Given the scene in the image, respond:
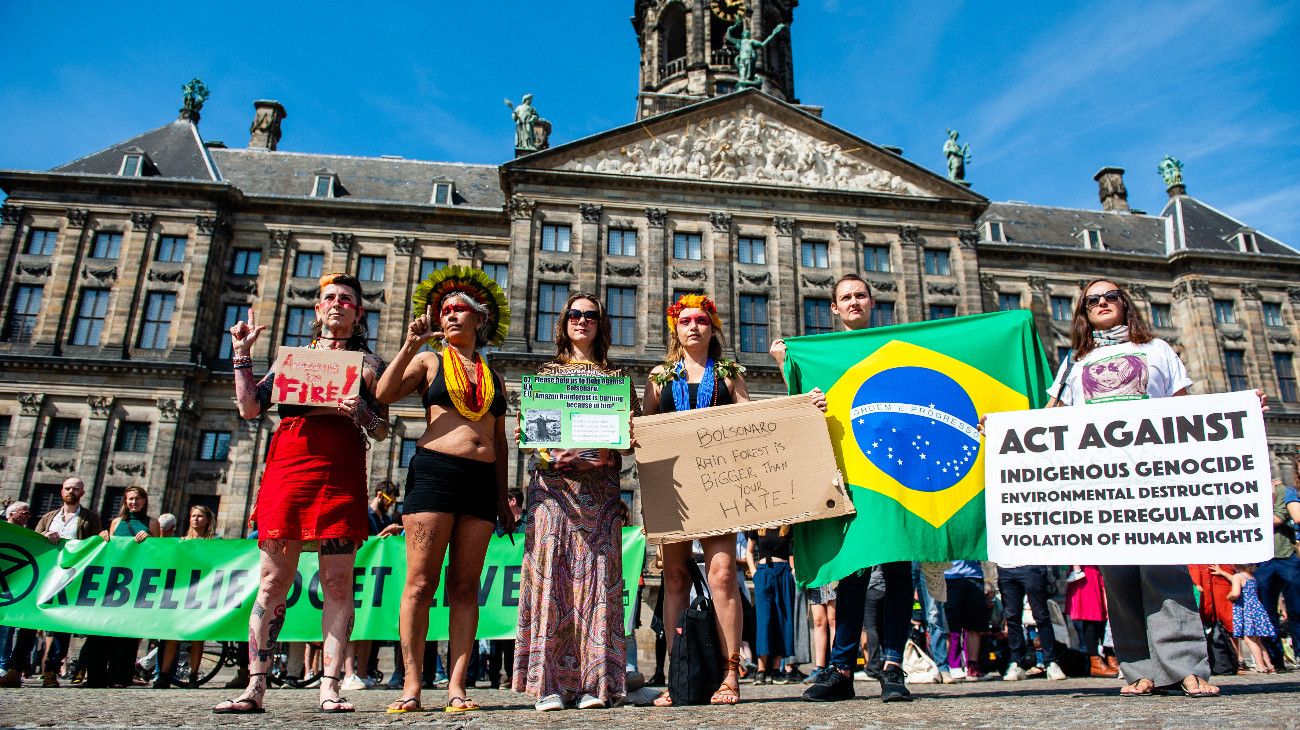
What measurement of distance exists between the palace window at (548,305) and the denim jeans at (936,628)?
18.5m

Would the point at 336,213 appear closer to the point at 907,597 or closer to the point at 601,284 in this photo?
the point at 601,284

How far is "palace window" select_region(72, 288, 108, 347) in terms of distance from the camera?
27312mm

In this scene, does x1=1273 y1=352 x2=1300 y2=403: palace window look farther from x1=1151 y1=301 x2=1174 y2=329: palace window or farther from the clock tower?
the clock tower

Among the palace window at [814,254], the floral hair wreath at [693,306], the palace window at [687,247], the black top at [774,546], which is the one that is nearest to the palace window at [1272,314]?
the palace window at [814,254]

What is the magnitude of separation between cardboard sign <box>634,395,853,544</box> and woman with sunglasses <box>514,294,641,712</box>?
0.30 meters

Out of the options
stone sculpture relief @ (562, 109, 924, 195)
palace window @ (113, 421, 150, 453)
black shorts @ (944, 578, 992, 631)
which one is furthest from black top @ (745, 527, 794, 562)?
palace window @ (113, 421, 150, 453)

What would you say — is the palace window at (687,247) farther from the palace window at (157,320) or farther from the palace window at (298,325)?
the palace window at (157,320)

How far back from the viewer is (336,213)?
29.8 metres

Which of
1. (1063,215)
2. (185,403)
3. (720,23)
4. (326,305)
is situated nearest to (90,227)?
(185,403)

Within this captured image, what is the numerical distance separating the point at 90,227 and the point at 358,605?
26.8 m

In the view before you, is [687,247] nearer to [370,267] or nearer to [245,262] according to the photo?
[370,267]

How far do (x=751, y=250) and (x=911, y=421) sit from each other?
23.8 meters

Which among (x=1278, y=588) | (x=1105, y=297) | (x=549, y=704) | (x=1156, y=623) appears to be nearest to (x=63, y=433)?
(x=549, y=704)

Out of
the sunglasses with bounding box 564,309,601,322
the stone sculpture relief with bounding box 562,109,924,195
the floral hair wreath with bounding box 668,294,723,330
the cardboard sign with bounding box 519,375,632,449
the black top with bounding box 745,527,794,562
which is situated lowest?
the black top with bounding box 745,527,794,562
